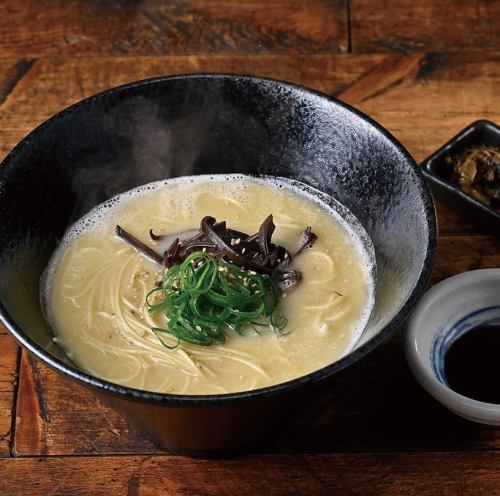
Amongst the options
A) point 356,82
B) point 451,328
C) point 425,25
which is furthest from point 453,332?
point 425,25

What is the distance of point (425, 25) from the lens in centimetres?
377

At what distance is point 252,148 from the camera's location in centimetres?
289

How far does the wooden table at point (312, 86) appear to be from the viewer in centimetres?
241

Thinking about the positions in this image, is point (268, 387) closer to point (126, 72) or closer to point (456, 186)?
point (456, 186)

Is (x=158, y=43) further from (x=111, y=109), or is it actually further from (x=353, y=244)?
(x=353, y=244)

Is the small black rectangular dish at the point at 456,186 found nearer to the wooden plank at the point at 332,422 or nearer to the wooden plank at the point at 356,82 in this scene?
the wooden plank at the point at 356,82

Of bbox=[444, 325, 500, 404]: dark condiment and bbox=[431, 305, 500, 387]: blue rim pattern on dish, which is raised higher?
bbox=[431, 305, 500, 387]: blue rim pattern on dish

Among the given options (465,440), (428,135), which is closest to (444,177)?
(428,135)

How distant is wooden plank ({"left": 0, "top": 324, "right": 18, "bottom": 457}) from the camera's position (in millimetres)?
2508

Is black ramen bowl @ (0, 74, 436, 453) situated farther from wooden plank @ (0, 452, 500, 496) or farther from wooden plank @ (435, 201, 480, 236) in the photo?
wooden plank @ (435, 201, 480, 236)

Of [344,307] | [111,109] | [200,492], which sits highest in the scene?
[111,109]

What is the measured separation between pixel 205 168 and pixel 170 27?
3.57ft

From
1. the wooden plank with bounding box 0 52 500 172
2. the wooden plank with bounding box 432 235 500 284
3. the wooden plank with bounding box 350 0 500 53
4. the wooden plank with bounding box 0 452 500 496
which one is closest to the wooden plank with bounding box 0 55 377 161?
the wooden plank with bounding box 0 52 500 172

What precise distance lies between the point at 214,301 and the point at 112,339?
30 centimetres
